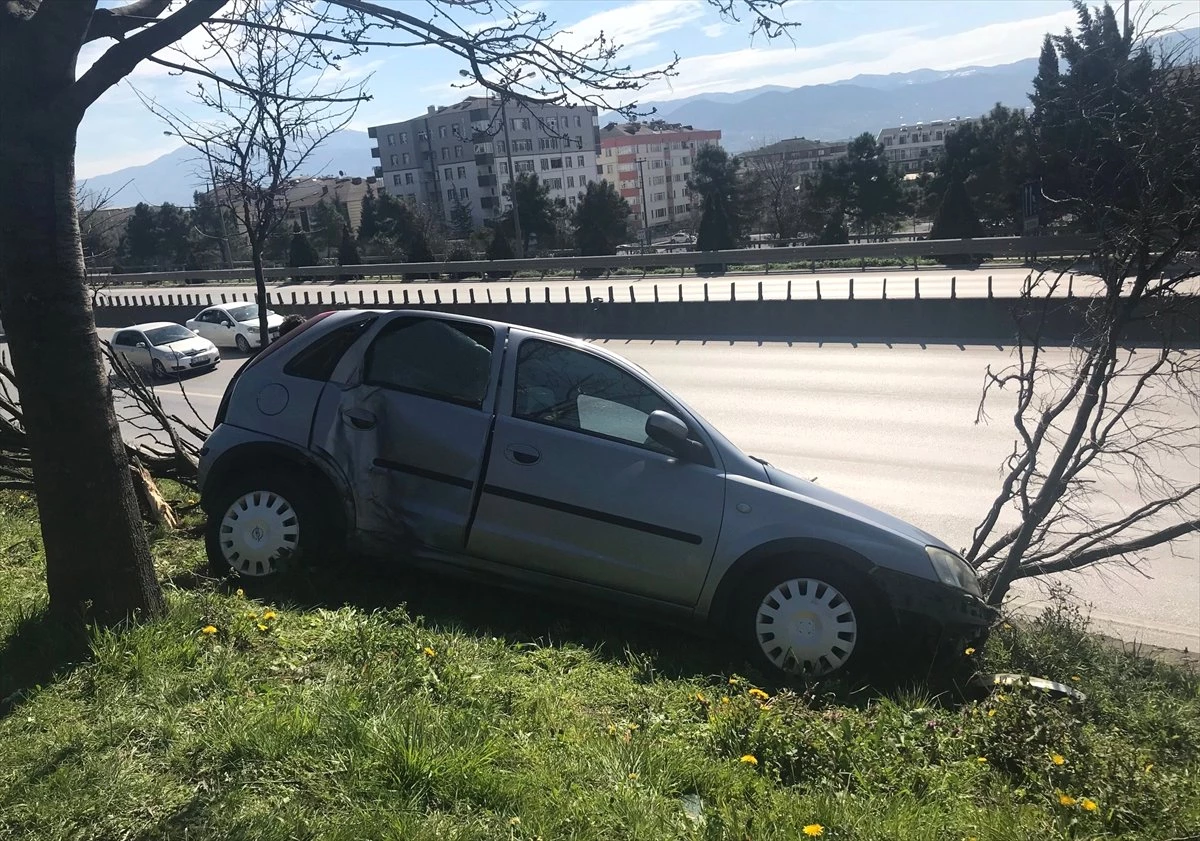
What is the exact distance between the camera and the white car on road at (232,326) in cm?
2691

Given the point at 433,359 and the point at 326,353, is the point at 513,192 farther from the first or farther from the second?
the point at 433,359

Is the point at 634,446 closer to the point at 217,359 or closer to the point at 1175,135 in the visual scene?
the point at 1175,135

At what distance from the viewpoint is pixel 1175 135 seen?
5.99m

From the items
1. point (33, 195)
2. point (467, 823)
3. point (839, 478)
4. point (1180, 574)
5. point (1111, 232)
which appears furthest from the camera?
point (839, 478)

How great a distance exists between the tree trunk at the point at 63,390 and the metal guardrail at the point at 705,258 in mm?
12315

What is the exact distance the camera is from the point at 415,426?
16.6ft

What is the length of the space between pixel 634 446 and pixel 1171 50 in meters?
5.42

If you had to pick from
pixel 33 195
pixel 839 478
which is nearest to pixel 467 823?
pixel 33 195

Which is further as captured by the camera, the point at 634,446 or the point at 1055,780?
the point at 634,446

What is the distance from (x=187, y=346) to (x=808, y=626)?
22.3 m

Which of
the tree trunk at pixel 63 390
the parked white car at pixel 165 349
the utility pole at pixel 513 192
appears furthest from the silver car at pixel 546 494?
the parked white car at pixel 165 349

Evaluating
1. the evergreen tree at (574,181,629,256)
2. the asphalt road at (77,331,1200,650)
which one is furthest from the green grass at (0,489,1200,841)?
the evergreen tree at (574,181,629,256)

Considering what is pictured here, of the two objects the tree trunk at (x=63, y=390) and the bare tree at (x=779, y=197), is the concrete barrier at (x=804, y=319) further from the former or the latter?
the bare tree at (x=779, y=197)

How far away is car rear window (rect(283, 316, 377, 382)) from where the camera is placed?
211 inches
